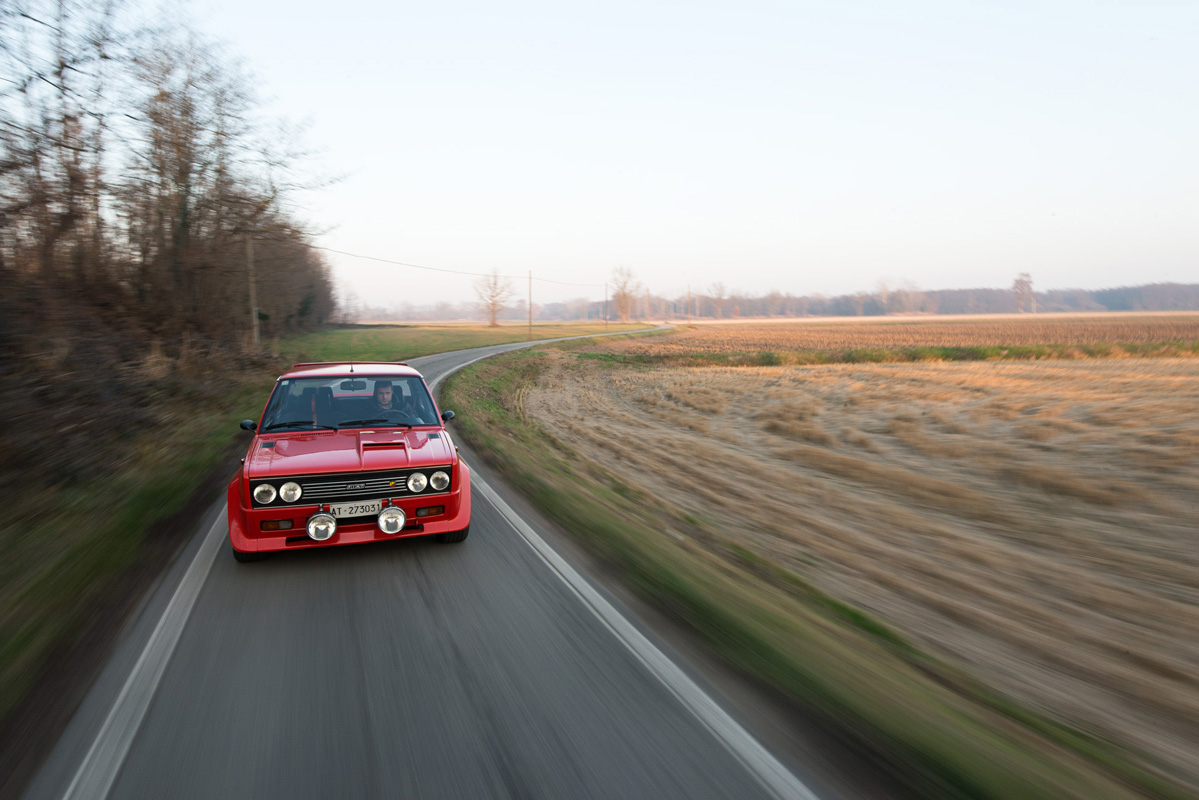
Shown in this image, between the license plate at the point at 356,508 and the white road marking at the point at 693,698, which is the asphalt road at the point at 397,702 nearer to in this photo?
the white road marking at the point at 693,698

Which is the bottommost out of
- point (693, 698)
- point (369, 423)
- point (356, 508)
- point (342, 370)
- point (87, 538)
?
point (87, 538)

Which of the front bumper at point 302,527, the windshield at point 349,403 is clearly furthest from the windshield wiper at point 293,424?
the front bumper at point 302,527

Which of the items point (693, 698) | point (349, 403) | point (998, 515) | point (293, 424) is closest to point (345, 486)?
point (293, 424)

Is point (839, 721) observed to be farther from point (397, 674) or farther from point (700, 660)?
point (397, 674)

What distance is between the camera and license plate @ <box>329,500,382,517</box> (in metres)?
5.15

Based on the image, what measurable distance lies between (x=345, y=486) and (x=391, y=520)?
46cm

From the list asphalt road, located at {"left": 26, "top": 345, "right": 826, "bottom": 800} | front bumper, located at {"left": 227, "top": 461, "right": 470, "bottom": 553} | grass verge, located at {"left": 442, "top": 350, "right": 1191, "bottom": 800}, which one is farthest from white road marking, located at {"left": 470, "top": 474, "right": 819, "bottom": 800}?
front bumper, located at {"left": 227, "top": 461, "right": 470, "bottom": 553}

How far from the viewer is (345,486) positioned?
16.9 feet

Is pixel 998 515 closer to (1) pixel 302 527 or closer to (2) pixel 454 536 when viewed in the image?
(2) pixel 454 536

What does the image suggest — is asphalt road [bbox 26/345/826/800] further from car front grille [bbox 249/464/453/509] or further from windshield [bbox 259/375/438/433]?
windshield [bbox 259/375/438/433]

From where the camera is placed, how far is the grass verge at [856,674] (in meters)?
2.81

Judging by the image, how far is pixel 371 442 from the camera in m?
5.73

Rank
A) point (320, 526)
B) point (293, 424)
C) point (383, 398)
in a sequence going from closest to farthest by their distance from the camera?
point (320, 526) < point (293, 424) < point (383, 398)

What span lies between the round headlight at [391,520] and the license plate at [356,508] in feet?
0.25
